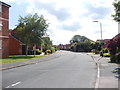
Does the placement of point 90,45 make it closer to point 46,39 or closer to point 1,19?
point 46,39

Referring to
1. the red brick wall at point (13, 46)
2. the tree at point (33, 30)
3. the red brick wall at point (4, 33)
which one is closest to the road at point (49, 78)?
the red brick wall at point (4, 33)

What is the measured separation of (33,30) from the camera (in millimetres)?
46750

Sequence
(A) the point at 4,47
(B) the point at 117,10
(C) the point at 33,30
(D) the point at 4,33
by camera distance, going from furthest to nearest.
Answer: (C) the point at 33,30, (A) the point at 4,47, (D) the point at 4,33, (B) the point at 117,10

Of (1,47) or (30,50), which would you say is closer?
(1,47)

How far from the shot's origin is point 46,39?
4791cm

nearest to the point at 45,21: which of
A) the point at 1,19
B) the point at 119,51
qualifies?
the point at 1,19

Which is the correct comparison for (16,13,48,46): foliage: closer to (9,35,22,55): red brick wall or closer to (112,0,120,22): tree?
(9,35,22,55): red brick wall

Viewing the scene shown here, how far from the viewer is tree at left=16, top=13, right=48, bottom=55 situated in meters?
45.5

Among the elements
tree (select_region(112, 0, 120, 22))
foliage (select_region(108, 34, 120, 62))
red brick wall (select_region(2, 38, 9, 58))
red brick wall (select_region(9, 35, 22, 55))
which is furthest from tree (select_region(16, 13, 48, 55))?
tree (select_region(112, 0, 120, 22))

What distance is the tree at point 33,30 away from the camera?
45500 mm

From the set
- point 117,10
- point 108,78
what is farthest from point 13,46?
point 108,78

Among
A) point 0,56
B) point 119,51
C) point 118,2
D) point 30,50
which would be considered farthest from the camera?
point 30,50

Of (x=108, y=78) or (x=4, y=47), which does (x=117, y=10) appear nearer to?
(x=108, y=78)

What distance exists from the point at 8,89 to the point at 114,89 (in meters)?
4.38
